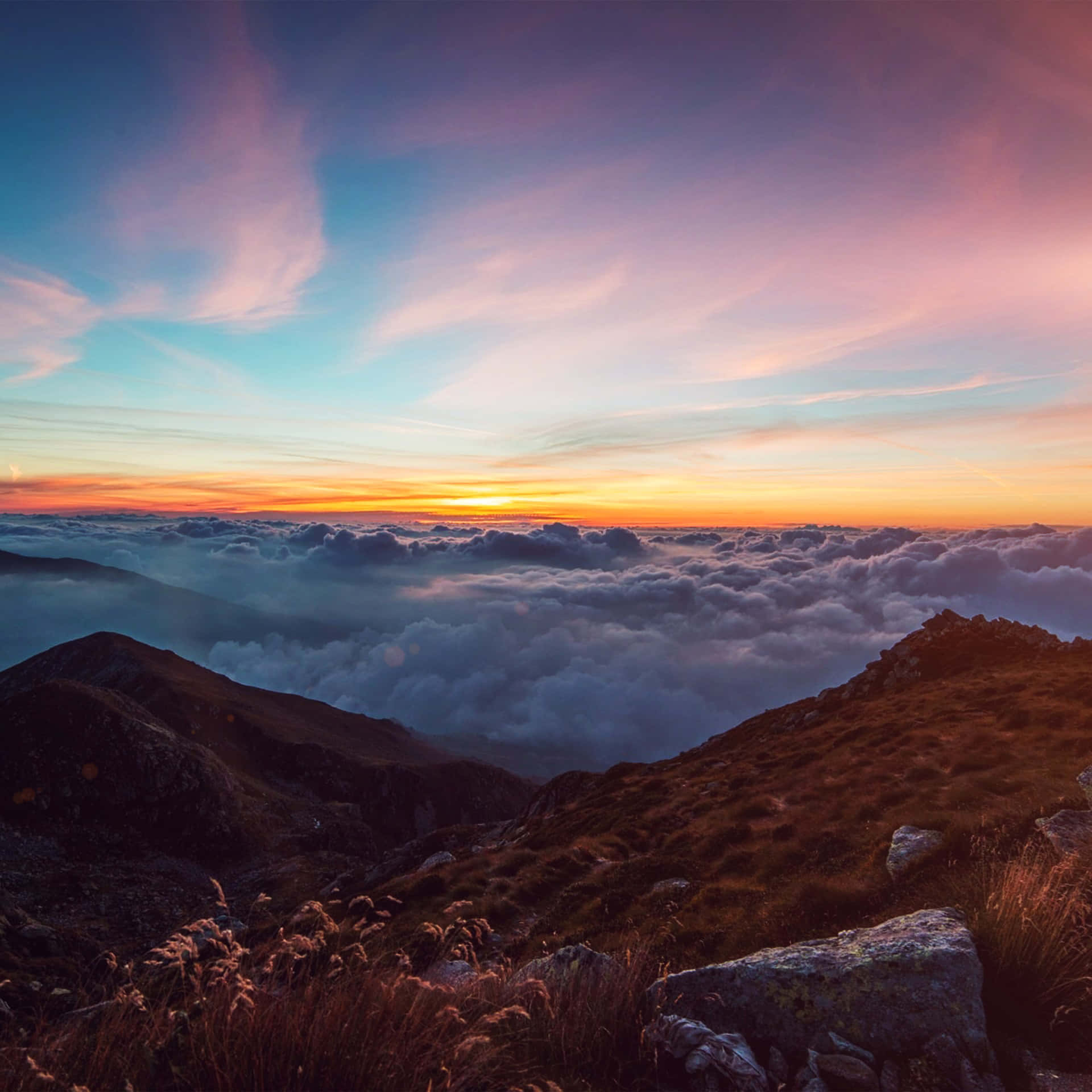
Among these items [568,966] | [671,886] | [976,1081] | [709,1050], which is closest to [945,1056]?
[976,1081]

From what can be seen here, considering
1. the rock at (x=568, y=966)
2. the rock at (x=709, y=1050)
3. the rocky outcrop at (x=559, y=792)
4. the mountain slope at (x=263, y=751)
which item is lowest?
the mountain slope at (x=263, y=751)

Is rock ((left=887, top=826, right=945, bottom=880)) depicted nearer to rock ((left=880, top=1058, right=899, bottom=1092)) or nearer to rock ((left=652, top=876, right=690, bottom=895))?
rock ((left=652, top=876, right=690, bottom=895))

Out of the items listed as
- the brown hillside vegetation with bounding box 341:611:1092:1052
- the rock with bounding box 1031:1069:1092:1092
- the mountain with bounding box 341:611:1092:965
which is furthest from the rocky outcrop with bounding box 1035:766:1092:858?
the rock with bounding box 1031:1069:1092:1092

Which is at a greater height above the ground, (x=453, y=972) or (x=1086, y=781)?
(x=1086, y=781)

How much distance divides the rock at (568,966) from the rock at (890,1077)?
2.79 meters

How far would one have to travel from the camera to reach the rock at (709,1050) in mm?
5250

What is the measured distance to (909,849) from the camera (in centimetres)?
1304

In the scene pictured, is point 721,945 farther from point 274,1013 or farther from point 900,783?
point 900,783

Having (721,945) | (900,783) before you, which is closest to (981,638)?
(900,783)

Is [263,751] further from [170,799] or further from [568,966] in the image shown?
[568,966]

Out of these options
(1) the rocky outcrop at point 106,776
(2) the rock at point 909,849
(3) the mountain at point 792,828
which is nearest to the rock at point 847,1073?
(3) the mountain at point 792,828

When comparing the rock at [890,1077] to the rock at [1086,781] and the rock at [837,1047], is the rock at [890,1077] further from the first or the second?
the rock at [1086,781]

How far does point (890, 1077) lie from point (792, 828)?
16632 mm

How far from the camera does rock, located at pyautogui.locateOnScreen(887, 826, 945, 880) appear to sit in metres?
12.1
